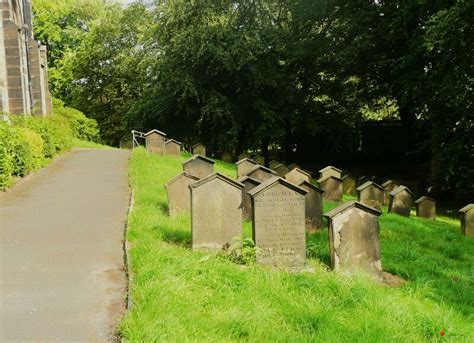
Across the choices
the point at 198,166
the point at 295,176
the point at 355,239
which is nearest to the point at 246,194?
the point at 355,239

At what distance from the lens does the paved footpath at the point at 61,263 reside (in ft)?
15.3

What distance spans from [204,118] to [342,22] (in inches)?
333

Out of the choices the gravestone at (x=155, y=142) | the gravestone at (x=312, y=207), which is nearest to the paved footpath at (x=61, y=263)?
the gravestone at (x=312, y=207)

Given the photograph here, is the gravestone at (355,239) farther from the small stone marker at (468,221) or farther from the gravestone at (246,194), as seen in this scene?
the small stone marker at (468,221)

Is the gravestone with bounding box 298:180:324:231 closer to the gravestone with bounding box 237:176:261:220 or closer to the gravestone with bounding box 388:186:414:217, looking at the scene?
the gravestone with bounding box 237:176:261:220

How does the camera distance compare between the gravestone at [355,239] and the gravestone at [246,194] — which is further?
the gravestone at [246,194]

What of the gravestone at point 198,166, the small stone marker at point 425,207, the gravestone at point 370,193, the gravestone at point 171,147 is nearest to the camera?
the gravestone at point 198,166

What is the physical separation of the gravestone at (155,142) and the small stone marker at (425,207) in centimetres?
1020

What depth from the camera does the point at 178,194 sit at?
9492 mm

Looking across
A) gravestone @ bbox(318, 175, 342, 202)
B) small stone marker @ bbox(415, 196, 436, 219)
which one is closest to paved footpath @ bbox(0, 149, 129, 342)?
gravestone @ bbox(318, 175, 342, 202)

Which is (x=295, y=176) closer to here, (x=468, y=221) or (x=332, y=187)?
(x=332, y=187)

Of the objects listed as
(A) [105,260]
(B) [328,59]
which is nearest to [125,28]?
(B) [328,59]

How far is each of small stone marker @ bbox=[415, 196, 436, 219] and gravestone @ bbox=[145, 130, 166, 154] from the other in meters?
10.2

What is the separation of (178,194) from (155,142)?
10331 mm
